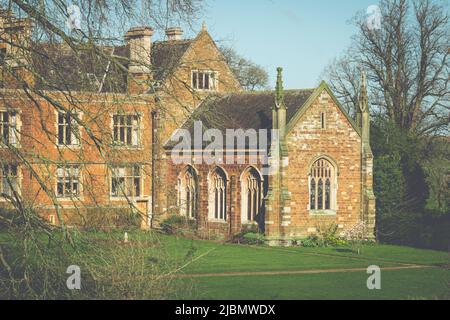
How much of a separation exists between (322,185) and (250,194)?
316cm

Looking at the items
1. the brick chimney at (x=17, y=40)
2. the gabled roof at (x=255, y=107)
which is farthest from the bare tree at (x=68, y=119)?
the gabled roof at (x=255, y=107)

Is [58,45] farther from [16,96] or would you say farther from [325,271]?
[325,271]

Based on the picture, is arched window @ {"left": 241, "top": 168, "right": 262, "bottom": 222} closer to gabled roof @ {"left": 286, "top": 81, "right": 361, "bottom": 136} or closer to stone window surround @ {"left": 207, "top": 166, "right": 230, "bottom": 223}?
stone window surround @ {"left": 207, "top": 166, "right": 230, "bottom": 223}

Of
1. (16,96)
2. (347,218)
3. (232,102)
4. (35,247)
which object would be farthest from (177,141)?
(35,247)

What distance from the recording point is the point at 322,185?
3850 centimetres

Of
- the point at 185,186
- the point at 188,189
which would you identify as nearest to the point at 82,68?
the point at 188,189

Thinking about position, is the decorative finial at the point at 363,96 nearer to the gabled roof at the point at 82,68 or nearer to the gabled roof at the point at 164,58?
the gabled roof at the point at 164,58

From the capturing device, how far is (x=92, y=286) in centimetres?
1709

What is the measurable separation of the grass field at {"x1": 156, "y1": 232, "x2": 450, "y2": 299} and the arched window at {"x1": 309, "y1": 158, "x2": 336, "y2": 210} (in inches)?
114

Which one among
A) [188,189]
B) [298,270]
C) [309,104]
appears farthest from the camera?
[188,189]

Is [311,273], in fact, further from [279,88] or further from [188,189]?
[188,189]

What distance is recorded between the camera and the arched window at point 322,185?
38.2 metres
